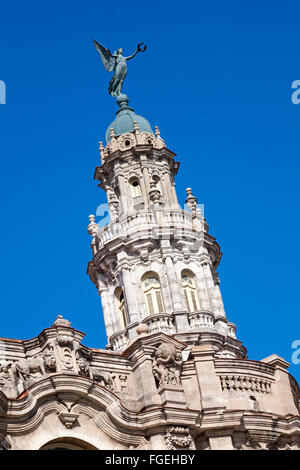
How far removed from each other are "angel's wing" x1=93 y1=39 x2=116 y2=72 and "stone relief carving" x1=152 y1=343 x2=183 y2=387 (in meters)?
24.1

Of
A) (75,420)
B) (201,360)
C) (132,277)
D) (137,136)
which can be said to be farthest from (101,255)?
(75,420)

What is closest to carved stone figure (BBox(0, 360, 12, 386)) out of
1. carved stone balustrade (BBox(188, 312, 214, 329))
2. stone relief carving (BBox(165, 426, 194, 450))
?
stone relief carving (BBox(165, 426, 194, 450))

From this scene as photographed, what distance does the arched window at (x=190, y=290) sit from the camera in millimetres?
43188

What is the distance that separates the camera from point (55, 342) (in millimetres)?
29391

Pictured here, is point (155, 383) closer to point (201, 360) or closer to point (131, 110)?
point (201, 360)

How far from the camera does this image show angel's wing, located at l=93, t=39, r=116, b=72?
51.6m

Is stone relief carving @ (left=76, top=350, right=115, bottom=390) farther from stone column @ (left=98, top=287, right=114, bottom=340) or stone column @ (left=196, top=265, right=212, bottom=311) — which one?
stone column @ (left=196, top=265, right=212, bottom=311)

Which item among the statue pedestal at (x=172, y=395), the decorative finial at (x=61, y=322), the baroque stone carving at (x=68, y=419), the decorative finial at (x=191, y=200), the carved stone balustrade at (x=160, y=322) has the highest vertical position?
the decorative finial at (x=191, y=200)

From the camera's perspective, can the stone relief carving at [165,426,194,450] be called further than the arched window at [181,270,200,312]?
No

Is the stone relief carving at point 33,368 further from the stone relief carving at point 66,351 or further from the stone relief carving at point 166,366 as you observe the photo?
the stone relief carving at point 166,366

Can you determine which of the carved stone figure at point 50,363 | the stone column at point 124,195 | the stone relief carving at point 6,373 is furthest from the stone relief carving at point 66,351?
the stone column at point 124,195

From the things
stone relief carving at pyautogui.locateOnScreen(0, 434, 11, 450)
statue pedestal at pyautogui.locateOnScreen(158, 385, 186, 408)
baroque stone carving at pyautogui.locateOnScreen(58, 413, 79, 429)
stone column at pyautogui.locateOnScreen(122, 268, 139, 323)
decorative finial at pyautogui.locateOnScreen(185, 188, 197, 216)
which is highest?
decorative finial at pyautogui.locateOnScreen(185, 188, 197, 216)

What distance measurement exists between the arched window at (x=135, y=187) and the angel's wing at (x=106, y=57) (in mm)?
7736

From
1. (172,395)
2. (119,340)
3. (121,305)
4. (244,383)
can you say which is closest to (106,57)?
(121,305)
